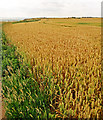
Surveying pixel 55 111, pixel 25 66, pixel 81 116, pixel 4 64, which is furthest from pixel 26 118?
pixel 4 64

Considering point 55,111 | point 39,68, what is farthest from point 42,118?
point 39,68

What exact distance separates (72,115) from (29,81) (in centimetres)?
151

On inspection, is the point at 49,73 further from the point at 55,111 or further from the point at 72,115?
the point at 72,115

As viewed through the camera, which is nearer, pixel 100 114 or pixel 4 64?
pixel 100 114

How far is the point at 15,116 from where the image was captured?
7.22 feet

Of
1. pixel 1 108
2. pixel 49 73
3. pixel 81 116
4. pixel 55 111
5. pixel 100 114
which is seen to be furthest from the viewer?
pixel 49 73

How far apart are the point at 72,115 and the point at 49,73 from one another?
51.9 inches

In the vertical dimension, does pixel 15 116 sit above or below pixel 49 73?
below

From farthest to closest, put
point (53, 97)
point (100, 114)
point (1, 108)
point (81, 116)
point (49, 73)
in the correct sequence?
point (49, 73)
point (1, 108)
point (53, 97)
point (100, 114)
point (81, 116)

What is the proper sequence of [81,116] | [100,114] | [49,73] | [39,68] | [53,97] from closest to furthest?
[81,116] → [100,114] → [53,97] → [49,73] → [39,68]

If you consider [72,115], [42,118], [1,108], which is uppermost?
[72,115]

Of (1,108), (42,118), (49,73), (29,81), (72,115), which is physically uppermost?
(49,73)

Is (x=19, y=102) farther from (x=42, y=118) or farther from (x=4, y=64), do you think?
(x=4, y=64)

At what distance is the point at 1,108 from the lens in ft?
8.87
